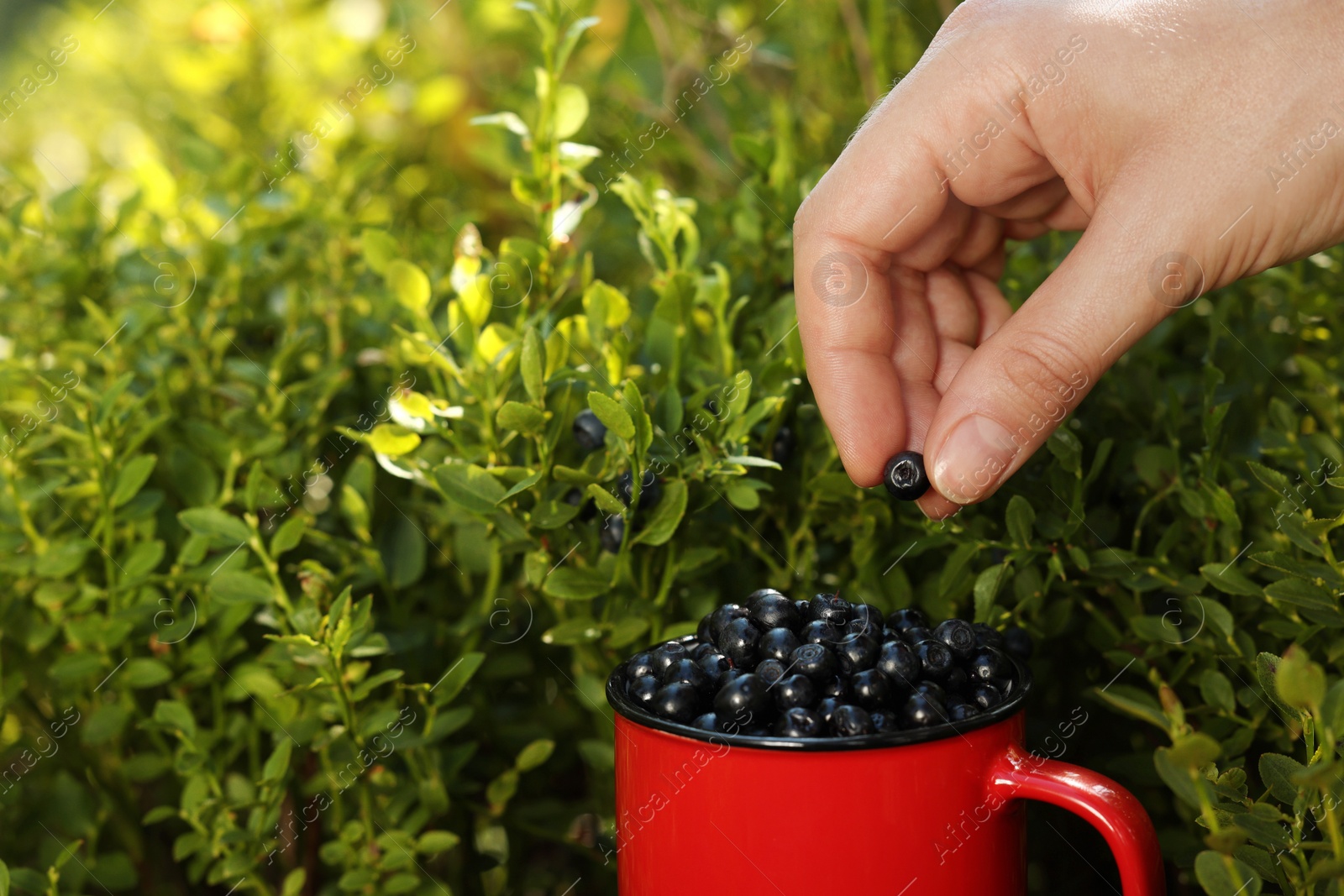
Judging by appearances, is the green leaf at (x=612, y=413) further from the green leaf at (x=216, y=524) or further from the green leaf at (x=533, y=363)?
the green leaf at (x=216, y=524)

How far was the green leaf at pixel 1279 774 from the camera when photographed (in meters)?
0.56

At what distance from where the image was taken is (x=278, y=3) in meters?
1.79

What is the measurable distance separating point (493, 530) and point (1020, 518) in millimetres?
361

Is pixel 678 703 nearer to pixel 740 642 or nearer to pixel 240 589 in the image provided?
pixel 740 642

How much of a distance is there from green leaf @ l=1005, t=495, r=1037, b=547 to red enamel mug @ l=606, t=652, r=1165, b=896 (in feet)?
0.51

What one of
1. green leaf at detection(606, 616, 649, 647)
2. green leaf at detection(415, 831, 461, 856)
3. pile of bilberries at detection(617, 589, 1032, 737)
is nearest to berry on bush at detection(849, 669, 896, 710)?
pile of bilberries at detection(617, 589, 1032, 737)

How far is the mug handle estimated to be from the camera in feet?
1.77

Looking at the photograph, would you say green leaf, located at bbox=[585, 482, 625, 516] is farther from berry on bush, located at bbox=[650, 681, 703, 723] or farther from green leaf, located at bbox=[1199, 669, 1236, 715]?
green leaf, located at bbox=[1199, 669, 1236, 715]

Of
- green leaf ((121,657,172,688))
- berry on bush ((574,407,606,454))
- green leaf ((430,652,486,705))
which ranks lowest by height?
green leaf ((430,652,486,705))

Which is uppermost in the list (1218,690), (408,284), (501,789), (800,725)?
(408,284)

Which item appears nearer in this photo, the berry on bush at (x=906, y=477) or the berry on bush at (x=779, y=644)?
the berry on bush at (x=779, y=644)

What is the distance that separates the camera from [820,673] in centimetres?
60

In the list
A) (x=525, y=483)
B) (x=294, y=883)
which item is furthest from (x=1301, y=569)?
(x=294, y=883)

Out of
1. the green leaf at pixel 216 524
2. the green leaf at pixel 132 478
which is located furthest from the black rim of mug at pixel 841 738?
the green leaf at pixel 132 478
